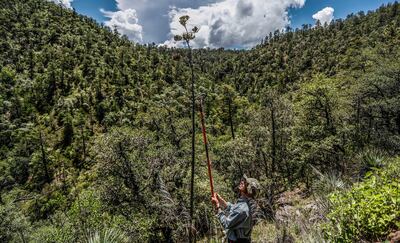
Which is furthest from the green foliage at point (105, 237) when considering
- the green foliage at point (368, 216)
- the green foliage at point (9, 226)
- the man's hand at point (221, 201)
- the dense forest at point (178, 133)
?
the green foliage at point (9, 226)

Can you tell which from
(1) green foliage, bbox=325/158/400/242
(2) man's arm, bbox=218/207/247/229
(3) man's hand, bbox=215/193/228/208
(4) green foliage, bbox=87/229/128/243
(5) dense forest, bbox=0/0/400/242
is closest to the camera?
(4) green foliage, bbox=87/229/128/243

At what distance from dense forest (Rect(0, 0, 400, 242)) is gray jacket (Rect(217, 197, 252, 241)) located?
→ 0.51 m

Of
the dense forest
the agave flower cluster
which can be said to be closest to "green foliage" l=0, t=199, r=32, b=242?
the dense forest

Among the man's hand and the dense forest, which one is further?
the dense forest

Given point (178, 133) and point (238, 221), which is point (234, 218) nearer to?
point (238, 221)

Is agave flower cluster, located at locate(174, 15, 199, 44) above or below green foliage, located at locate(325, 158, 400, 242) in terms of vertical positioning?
above

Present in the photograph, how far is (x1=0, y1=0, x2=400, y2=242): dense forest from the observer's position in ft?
19.9

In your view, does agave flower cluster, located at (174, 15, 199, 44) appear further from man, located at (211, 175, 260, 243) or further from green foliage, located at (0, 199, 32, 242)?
green foliage, located at (0, 199, 32, 242)

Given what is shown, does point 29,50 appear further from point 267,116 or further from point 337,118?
point 337,118

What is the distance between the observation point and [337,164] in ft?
66.1

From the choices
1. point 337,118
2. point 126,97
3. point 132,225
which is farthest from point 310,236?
point 126,97

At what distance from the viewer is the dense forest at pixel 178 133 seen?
6.06 meters

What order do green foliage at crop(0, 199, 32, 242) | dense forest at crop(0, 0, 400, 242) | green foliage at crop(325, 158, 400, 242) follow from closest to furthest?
1. green foliage at crop(325, 158, 400, 242)
2. dense forest at crop(0, 0, 400, 242)
3. green foliage at crop(0, 199, 32, 242)

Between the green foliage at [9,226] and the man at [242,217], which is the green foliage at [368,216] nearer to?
the man at [242,217]
